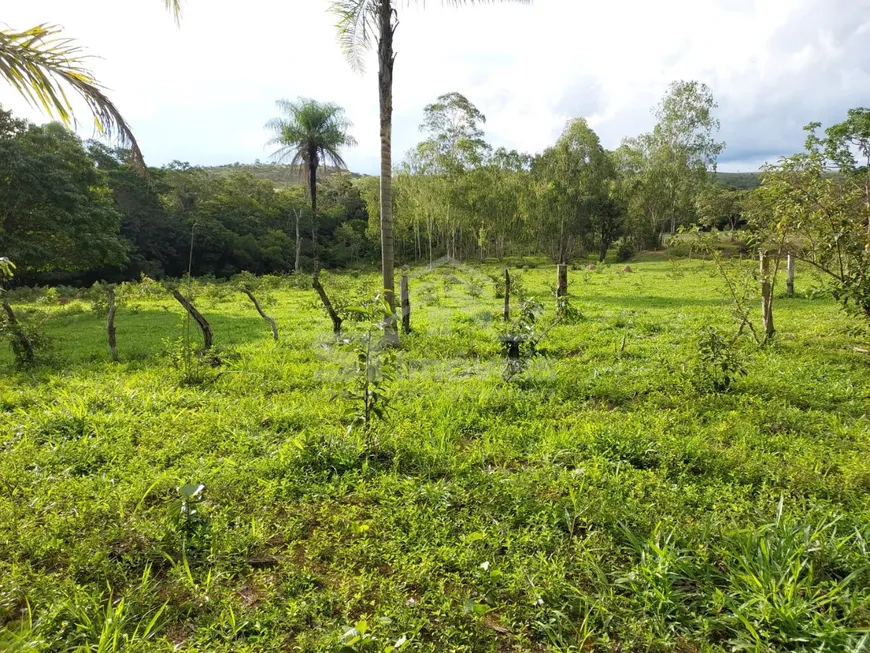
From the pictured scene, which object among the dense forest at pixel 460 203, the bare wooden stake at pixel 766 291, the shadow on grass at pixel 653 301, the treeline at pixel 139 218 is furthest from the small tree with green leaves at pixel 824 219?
the dense forest at pixel 460 203

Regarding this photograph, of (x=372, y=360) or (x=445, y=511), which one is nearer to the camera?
(x=445, y=511)

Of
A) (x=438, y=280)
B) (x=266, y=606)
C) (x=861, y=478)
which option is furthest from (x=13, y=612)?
(x=438, y=280)

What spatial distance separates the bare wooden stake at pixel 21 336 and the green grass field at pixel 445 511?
4.30ft

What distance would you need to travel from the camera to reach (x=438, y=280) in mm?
18766

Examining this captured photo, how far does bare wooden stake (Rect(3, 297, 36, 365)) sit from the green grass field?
4.30 feet

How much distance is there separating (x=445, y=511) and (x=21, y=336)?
7563 mm

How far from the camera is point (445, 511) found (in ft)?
10.7

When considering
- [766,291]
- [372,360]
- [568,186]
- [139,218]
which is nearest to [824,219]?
[766,291]

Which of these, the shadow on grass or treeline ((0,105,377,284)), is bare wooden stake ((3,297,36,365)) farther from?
the shadow on grass

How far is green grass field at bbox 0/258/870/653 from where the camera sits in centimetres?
231

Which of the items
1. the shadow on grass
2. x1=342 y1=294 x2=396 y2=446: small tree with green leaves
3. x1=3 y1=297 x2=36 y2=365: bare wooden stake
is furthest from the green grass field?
the shadow on grass

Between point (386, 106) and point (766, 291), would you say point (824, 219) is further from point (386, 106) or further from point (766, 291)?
point (386, 106)

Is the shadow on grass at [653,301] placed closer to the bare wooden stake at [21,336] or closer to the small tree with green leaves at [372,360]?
the small tree with green leaves at [372,360]

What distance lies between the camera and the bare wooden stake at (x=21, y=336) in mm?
6957
